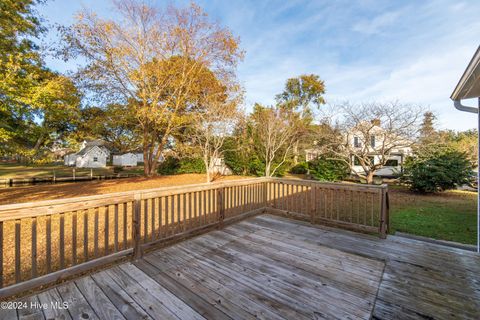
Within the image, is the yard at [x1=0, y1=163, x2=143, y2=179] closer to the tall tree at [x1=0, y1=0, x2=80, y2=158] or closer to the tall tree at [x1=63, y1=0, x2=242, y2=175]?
the tall tree at [x1=63, y1=0, x2=242, y2=175]

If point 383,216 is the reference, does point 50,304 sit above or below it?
below

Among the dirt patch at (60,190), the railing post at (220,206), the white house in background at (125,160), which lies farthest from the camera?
the white house in background at (125,160)

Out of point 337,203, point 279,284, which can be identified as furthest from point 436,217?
point 279,284

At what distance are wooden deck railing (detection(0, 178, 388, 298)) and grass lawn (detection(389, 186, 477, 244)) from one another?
0.92 meters

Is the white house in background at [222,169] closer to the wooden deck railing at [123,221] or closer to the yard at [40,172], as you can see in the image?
the wooden deck railing at [123,221]

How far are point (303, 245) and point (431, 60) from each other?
7.66 metres

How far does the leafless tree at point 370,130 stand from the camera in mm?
7664

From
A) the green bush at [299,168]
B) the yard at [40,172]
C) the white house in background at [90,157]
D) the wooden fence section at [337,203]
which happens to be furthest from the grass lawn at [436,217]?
the white house in background at [90,157]

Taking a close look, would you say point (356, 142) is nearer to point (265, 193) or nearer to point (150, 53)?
point (265, 193)

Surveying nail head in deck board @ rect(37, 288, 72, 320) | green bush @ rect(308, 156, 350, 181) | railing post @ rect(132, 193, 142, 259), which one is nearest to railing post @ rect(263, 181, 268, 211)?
railing post @ rect(132, 193, 142, 259)

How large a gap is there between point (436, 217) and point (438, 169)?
4096mm

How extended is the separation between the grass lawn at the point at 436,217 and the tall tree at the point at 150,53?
9.36 m

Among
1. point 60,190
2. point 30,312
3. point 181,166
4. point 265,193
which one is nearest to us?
point 30,312

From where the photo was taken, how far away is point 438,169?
7992mm
